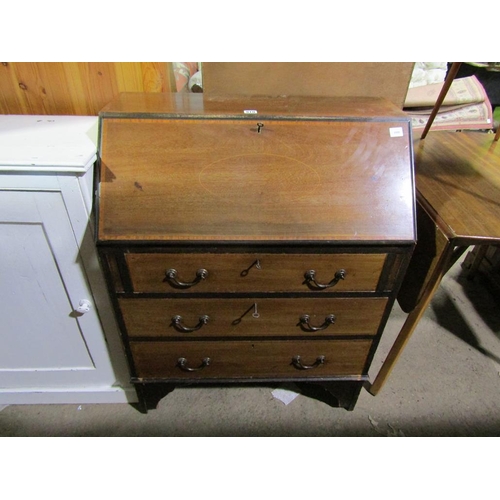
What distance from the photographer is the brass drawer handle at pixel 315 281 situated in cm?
92

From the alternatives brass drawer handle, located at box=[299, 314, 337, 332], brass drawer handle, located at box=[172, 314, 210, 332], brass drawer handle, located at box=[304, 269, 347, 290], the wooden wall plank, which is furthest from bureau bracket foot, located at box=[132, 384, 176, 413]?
the wooden wall plank

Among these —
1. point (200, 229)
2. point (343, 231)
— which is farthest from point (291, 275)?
point (200, 229)

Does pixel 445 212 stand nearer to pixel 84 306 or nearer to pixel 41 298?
pixel 84 306

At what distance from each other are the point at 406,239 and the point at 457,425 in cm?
99

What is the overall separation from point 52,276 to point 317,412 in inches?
45.8

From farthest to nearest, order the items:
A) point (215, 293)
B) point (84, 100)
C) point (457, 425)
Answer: point (457, 425)
point (84, 100)
point (215, 293)

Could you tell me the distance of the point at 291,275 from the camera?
94cm

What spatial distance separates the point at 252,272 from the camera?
93cm

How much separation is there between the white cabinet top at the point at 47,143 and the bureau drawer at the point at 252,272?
0.29 m

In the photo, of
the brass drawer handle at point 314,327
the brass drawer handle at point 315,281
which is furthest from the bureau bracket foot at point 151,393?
the brass drawer handle at point 315,281

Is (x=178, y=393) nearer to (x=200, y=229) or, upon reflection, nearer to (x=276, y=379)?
(x=276, y=379)

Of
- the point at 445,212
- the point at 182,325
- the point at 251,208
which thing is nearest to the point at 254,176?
the point at 251,208

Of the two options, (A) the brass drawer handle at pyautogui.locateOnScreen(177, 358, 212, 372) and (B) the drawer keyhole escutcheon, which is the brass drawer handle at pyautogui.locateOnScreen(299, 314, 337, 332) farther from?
(A) the brass drawer handle at pyautogui.locateOnScreen(177, 358, 212, 372)

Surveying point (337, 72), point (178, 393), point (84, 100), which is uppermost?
point (337, 72)
